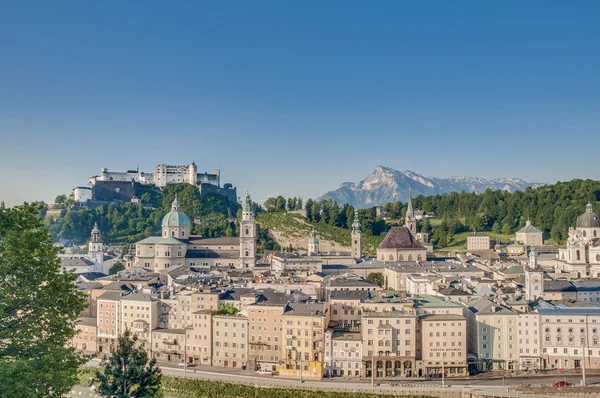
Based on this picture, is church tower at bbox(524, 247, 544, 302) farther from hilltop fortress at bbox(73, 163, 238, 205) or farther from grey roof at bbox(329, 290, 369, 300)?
hilltop fortress at bbox(73, 163, 238, 205)

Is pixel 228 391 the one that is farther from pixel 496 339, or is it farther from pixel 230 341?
pixel 496 339

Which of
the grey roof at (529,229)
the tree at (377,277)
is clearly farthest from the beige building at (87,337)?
the grey roof at (529,229)

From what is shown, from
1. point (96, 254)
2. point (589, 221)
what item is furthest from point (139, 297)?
point (589, 221)

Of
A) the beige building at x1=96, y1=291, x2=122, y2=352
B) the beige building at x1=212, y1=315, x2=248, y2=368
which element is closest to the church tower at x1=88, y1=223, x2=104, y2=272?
the beige building at x1=96, y1=291, x2=122, y2=352

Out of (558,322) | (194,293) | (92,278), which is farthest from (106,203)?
(558,322)

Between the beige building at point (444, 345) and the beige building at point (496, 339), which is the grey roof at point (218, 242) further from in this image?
the beige building at point (496, 339)

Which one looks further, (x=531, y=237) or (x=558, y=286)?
(x=531, y=237)
